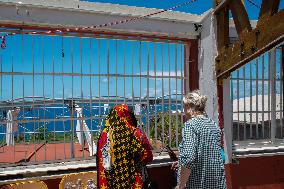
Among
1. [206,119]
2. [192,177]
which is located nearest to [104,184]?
[192,177]

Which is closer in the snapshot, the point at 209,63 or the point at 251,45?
the point at 251,45

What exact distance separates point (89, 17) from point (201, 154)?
7.96 feet

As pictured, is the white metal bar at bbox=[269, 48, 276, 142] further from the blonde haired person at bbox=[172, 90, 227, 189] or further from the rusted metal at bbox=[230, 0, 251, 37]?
the blonde haired person at bbox=[172, 90, 227, 189]

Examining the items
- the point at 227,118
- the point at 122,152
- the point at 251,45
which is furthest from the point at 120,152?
the point at 227,118

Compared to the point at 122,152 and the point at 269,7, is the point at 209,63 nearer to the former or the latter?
the point at 269,7

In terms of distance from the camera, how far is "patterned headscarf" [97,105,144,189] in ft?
11.7

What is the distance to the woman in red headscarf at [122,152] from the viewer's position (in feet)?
11.7

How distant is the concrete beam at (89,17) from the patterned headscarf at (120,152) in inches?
55.7

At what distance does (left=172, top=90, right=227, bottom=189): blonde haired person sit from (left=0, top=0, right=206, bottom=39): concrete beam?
6.34ft

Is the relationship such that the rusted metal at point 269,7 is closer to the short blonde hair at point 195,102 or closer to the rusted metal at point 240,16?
the rusted metal at point 240,16

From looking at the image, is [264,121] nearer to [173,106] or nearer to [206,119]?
[173,106]

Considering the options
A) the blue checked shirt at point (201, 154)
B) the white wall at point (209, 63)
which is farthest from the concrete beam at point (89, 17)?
the blue checked shirt at point (201, 154)

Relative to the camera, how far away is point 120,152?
3.58 m

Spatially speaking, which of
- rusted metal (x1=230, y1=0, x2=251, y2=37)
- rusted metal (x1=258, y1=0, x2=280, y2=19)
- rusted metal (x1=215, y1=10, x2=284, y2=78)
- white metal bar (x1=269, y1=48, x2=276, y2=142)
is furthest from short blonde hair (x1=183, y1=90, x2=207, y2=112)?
white metal bar (x1=269, y1=48, x2=276, y2=142)
